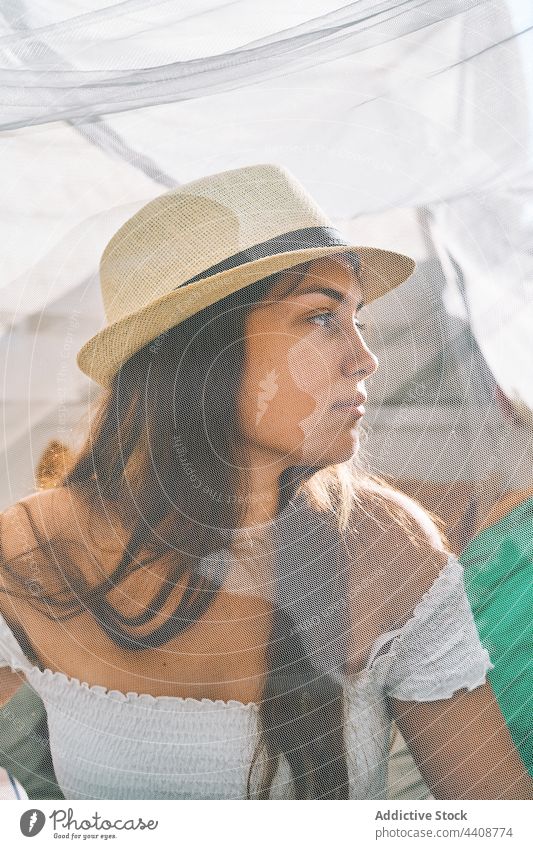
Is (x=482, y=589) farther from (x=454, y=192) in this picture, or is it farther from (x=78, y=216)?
(x=78, y=216)

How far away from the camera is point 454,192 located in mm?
824

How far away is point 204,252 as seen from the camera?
75 cm

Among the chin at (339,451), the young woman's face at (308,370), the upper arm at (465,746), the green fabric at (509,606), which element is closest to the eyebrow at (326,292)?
the young woman's face at (308,370)

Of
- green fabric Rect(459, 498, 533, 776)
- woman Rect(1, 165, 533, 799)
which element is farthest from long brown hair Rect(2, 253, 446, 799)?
green fabric Rect(459, 498, 533, 776)

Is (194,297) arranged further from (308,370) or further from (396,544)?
(396,544)

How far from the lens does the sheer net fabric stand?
2.67ft

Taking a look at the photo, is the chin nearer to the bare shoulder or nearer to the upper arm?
the bare shoulder

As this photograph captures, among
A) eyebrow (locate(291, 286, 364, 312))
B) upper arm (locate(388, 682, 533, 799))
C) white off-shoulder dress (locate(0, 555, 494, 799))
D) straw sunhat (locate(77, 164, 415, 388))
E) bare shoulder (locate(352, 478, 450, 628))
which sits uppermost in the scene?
straw sunhat (locate(77, 164, 415, 388))

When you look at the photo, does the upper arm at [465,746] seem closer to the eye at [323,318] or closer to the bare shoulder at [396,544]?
the bare shoulder at [396,544]

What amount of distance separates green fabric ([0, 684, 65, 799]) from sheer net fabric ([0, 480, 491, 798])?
0.07 feet

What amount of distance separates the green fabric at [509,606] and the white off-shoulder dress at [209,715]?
0.04ft

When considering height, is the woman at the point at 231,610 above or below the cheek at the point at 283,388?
below

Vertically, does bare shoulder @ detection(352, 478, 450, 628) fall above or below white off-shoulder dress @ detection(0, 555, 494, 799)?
above

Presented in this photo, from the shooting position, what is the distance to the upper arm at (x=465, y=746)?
811 mm
